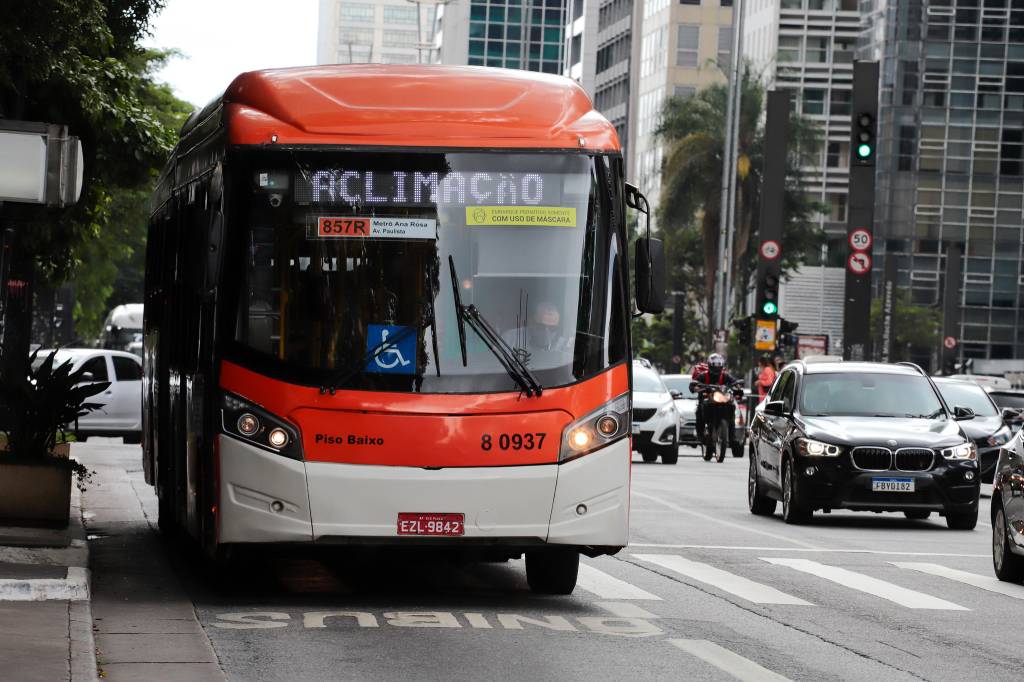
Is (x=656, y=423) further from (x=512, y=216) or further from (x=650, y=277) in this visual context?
(x=512, y=216)

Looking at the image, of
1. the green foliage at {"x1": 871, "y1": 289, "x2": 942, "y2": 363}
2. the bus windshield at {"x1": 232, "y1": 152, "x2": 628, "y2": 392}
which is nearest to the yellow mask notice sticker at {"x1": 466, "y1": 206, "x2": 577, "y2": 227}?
the bus windshield at {"x1": 232, "y1": 152, "x2": 628, "y2": 392}

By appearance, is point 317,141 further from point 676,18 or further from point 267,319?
point 676,18

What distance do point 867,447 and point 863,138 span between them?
1430 centimetres

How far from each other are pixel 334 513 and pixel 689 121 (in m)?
70.3

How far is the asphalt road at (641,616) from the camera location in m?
10.5

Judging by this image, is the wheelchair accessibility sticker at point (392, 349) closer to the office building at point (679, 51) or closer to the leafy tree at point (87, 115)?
the leafy tree at point (87, 115)

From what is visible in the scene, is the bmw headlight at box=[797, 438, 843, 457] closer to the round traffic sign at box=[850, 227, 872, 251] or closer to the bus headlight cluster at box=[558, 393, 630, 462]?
the bus headlight cluster at box=[558, 393, 630, 462]

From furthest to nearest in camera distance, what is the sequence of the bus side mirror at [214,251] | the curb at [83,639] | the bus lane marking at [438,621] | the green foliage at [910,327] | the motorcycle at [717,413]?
the green foliage at [910,327] → the motorcycle at [717,413] → the bus side mirror at [214,251] → the bus lane marking at [438,621] → the curb at [83,639]

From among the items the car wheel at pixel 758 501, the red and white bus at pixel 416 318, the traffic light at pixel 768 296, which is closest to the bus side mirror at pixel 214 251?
the red and white bus at pixel 416 318

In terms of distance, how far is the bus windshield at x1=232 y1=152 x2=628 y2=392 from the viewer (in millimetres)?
12453

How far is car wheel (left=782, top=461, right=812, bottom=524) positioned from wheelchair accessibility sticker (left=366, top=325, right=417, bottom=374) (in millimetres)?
9758

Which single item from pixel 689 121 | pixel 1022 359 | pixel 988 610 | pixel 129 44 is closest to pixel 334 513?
pixel 988 610

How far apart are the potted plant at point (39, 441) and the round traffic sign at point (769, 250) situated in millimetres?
30252

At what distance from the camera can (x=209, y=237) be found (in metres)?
12.7
